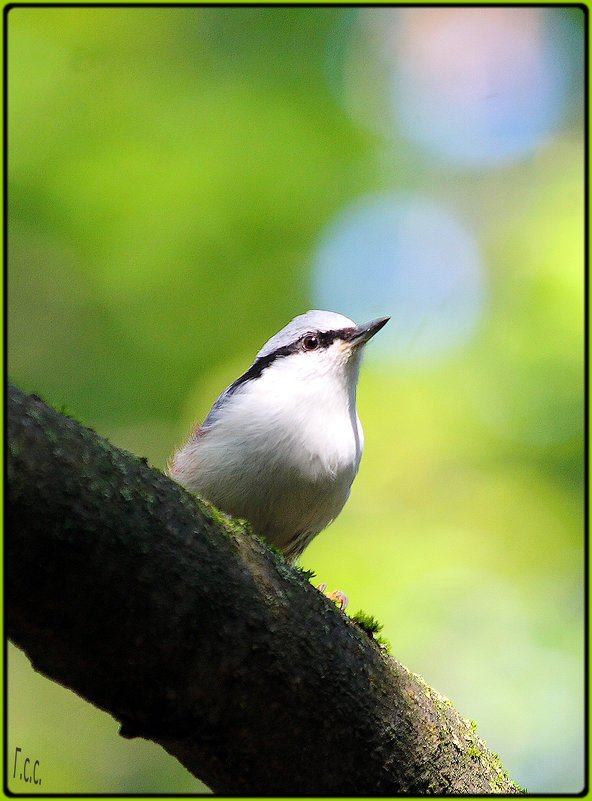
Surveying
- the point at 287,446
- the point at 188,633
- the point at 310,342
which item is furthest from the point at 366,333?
the point at 188,633

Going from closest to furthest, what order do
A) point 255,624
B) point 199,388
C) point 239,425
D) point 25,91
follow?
point 255,624, point 239,425, point 25,91, point 199,388

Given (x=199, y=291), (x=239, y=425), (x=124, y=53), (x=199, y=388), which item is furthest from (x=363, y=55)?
(x=239, y=425)

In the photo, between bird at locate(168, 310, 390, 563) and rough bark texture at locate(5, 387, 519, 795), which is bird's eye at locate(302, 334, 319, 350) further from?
rough bark texture at locate(5, 387, 519, 795)

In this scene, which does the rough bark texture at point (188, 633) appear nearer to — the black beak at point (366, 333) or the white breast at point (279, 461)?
the white breast at point (279, 461)

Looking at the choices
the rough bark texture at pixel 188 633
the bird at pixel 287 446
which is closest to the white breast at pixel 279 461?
the bird at pixel 287 446

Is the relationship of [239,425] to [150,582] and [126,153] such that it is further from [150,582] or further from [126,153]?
[126,153]

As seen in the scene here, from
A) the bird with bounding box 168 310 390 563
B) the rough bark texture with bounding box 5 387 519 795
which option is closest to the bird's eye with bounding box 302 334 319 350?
the bird with bounding box 168 310 390 563
